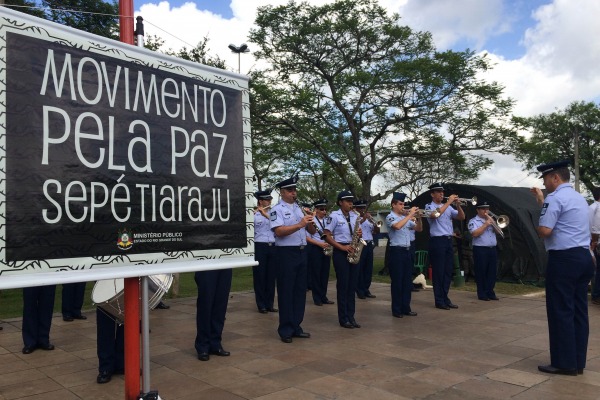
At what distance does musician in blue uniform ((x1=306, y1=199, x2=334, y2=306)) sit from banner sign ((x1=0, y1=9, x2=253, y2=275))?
18.9 ft

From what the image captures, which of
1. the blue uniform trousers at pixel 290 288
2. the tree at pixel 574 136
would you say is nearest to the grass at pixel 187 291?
the blue uniform trousers at pixel 290 288

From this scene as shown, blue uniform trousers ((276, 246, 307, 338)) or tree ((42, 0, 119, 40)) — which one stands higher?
tree ((42, 0, 119, 40))

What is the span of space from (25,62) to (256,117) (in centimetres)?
1490

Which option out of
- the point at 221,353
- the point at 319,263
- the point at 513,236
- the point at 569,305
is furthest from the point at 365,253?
the point at 569,305

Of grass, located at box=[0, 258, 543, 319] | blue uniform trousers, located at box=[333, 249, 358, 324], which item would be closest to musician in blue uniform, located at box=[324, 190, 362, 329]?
blue uniform trousers, located at box=[333, 249, 358, 324]

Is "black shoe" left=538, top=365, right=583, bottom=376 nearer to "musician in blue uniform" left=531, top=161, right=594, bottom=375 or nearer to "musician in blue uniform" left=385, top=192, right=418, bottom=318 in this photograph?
"musician in blue uniform" left=531, top=161, right=594, bottom=375

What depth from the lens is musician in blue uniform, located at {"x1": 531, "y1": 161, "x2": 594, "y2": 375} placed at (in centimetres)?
475

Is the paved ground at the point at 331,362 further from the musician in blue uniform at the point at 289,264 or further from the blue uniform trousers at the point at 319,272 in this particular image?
the blue uniform trousers at the point at 319,272

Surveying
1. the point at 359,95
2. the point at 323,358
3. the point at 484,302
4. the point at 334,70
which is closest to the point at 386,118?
the point at 359,95

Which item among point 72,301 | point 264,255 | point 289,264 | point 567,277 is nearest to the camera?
point 567,277

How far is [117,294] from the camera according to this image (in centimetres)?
417

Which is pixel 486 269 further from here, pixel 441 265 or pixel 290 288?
pixel 290 288

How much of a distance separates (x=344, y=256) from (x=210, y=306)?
7.93 ft

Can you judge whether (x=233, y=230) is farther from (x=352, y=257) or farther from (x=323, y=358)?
(x=352, y=257)
